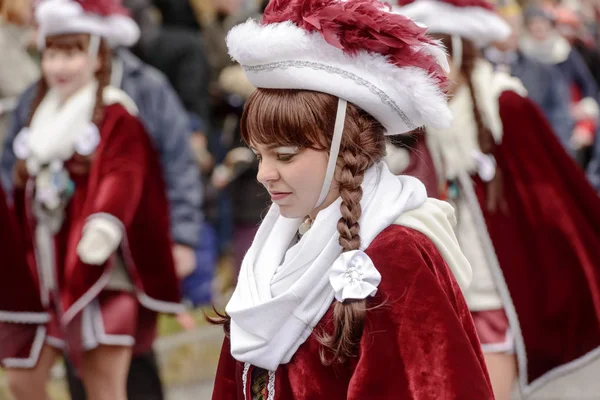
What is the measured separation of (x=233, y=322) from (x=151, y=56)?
198 inches

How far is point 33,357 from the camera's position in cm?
514

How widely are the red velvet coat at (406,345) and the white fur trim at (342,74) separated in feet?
0.91

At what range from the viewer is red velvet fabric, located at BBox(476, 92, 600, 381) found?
4926 millimetres

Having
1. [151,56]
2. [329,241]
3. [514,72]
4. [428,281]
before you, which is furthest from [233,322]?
[514,72]

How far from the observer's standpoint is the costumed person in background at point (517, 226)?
492cm

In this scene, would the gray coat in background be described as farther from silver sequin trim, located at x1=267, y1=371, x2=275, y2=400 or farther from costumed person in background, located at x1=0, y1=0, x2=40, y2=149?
silver sequin trim, located at x1=267, y1=371, x2=275, y2=400

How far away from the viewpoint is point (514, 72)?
28.1ft

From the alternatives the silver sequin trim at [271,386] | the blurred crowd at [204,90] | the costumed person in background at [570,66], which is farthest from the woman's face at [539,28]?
the silver sequin trim at [271,386]

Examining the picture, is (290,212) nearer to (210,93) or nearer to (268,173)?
(268,173)

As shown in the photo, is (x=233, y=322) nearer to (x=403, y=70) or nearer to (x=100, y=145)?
(x=403, y=70)

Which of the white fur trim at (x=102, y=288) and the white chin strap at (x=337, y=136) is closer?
the white chin strap at (x=337, y=136)

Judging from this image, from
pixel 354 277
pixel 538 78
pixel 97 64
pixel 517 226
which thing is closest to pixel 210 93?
pixel 538 78

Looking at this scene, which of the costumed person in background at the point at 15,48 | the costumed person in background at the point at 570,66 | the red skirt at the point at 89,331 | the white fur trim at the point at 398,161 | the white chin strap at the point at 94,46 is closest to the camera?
the white fur trim at the point at 398,161

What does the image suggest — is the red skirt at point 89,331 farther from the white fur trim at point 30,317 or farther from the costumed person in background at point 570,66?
the costumed person in background at point 570,66
